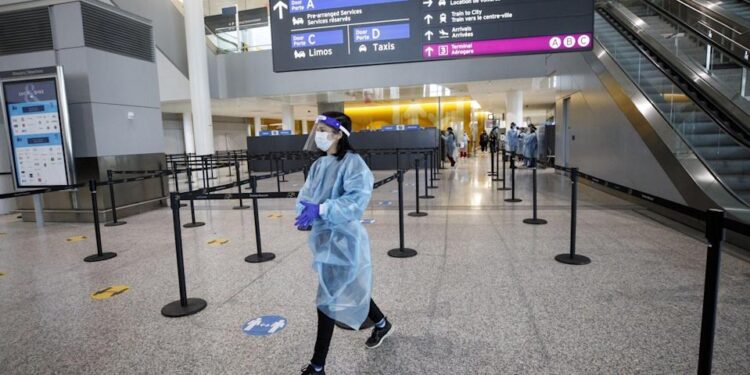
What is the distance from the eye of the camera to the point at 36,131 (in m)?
6.84

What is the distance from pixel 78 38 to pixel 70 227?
3.22 metres

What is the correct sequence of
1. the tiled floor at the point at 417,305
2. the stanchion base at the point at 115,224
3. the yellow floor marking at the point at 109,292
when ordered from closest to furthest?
the tiled floor at the point at 417,305 → the yellow floor marking at the point at 109,292 → the stanchion base at the point at 115,224

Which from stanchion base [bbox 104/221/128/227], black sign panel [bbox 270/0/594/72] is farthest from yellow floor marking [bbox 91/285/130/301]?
black sign panel [bbox 270/0/594/72]

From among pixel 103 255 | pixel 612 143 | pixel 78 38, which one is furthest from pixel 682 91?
pixel 78 38

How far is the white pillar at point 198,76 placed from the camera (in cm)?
1399

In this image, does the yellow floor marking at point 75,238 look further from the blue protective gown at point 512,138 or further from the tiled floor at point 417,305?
the blue protective gown at point 512,138

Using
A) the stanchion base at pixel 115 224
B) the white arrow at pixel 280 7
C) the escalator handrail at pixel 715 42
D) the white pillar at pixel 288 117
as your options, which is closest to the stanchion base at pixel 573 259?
the escalator handrail at pixel 715 42

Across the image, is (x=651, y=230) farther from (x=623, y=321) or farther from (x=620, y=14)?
(x=620, y=14)

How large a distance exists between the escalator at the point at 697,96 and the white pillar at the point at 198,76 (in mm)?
12305

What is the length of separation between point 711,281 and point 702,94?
16.8ft

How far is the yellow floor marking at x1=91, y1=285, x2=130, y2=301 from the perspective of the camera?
3746 millimetres

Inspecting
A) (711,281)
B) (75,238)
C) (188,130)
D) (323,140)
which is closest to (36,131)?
(75,238)

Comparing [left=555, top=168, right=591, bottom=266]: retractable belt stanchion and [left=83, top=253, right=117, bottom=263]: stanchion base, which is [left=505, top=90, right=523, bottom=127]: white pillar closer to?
[left=555, top=168, right=591, bottom=266]: retractable belt stanchion

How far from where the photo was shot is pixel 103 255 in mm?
5051
